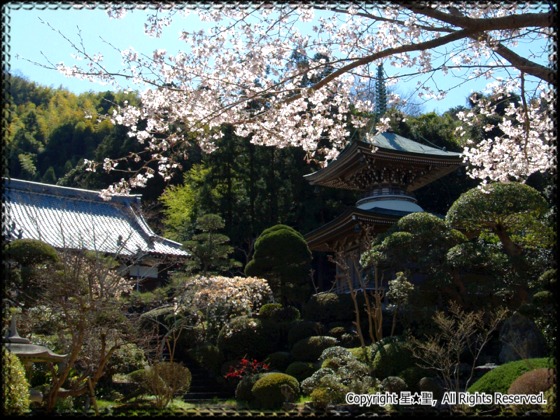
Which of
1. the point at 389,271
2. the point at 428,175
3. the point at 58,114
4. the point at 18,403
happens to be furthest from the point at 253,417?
the point at 58,114

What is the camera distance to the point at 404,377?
1112 cm

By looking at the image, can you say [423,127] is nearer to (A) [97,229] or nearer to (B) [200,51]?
(A) [97,229]

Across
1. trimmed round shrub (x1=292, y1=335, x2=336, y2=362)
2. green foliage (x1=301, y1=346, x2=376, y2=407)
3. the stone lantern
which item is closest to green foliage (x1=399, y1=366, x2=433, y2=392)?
green foliage (x1=301, y1=346, x2=376, y2=407)

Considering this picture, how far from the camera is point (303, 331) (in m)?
14.4

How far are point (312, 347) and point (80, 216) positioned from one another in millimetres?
11385

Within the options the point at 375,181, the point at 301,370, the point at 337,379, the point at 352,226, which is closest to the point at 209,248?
the point at 352,226

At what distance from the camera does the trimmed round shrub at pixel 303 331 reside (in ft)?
47.1

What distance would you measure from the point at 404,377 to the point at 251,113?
673 cm

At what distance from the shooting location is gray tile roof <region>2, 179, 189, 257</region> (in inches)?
774

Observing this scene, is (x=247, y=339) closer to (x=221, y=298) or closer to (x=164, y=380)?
(x=221, y=298)

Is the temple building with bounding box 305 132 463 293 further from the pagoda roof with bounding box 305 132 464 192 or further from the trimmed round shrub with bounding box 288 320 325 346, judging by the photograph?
the trimmed round shrub with bounding box 288 320 325 346

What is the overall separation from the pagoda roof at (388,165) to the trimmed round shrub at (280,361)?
233 inches

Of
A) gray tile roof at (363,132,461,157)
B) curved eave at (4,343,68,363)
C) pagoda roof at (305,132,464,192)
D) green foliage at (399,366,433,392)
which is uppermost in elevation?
gray tile roof at (363,132,461,157)

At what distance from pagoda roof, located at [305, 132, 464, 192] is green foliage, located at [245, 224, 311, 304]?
9.25 feet
